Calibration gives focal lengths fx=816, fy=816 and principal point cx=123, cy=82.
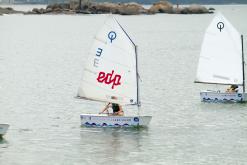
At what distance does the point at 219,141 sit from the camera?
4556 cm

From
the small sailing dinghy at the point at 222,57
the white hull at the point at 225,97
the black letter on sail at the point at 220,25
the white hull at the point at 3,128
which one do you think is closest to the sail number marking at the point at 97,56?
the white hull at the point at 3,128

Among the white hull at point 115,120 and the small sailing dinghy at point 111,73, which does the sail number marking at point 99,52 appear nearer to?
the small sailing dinghy at point 111,73

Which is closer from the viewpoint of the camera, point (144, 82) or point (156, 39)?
point (144, 82)

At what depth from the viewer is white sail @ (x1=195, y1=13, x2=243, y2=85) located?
60625 millimetres

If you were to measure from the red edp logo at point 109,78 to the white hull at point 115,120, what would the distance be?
214cm

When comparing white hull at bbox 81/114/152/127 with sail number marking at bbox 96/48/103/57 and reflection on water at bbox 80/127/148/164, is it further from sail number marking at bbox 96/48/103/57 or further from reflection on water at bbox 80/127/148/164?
sail number marking at bbox 96/48/103/57

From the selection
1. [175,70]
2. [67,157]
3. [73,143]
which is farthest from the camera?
[175,70]

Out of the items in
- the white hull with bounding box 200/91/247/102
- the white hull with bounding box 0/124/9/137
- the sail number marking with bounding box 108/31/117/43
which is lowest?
the white hull with bounding box 0/124/9/137

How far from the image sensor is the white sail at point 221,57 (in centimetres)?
6062

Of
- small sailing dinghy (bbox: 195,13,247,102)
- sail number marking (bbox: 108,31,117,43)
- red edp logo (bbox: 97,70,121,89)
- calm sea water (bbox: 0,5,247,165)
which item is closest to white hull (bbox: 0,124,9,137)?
calm sea water (bbox: 0,5,247,165)

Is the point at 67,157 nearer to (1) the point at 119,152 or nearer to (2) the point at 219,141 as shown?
(1) the point at 119,152

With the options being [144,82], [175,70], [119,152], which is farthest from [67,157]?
[175,70]

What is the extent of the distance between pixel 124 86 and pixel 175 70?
133 ft

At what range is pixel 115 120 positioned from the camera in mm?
47594
